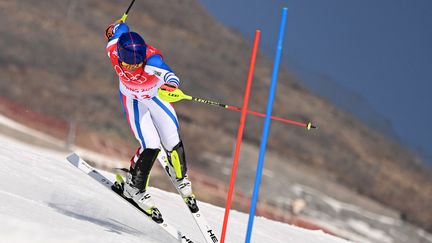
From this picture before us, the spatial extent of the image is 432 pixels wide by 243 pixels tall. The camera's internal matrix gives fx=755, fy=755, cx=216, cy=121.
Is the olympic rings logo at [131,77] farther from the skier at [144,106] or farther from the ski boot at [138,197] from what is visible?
the ski boot at [138,197]

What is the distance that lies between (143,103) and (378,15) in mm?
22836

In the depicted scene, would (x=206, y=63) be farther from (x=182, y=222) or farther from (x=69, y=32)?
(x=182, y=222)

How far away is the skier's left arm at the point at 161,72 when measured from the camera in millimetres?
5094

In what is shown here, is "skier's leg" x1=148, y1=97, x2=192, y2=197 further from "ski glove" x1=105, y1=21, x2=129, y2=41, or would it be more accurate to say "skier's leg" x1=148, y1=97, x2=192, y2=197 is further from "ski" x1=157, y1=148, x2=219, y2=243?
"ski glove" x1=105, y1=21, x2=129, y2=41

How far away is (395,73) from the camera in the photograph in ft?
85.0

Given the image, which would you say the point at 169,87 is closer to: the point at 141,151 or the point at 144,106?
the point at 144,106

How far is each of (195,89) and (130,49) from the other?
17.0 meters

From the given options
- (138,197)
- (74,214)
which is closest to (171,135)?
(138,197)

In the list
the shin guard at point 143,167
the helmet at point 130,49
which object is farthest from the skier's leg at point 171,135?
the helmet at point 130,49

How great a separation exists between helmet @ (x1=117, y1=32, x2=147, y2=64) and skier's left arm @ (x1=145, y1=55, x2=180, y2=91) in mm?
69

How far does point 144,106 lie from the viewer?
5414 millimetres

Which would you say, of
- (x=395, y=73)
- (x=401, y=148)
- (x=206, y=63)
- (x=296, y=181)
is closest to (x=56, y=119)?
(x=296, y=181)

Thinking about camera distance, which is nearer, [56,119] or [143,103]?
[143,103]

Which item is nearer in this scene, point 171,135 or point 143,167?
point 143,167
